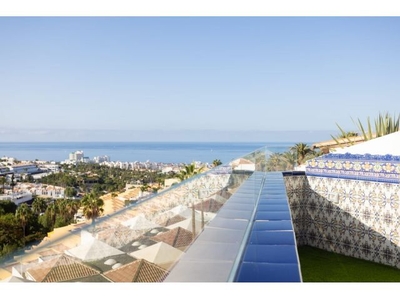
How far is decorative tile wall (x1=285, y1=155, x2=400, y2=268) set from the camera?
561cm

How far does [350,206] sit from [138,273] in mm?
4928

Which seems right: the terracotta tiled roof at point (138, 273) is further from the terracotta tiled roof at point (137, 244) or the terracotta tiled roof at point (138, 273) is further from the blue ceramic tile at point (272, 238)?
the blue ceramic tile at point (272, 238)

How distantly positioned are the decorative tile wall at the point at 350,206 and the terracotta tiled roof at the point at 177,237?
4.10 m

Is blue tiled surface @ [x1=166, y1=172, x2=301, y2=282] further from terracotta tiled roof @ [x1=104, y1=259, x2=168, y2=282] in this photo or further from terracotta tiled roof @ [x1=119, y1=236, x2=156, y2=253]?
terracotta tiled roof @ [x1=119, y1=236, x2=156, y2=253]

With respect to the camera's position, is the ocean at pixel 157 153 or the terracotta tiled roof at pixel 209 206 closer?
the terracotta tiled roof at pixel 209 206

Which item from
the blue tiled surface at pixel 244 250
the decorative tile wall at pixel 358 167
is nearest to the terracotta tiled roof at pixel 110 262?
the blue tiled surface at pixel 244 250

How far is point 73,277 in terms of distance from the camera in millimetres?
1730

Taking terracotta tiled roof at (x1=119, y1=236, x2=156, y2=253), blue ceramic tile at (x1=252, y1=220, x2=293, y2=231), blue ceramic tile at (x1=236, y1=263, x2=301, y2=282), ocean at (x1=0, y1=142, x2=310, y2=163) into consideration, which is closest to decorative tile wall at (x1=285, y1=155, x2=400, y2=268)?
blue ceramic tile at (x1=252, y1=220, x2=293, y2=231)

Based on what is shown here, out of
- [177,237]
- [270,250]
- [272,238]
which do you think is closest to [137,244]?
[177,237]

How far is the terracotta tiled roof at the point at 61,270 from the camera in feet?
5.42

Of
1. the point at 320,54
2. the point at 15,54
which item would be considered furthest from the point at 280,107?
the point at 15,54

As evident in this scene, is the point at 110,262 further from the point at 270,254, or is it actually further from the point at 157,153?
the point at 157,153

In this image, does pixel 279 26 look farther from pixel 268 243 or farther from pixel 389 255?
pixel 268 243

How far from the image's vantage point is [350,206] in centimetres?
602
